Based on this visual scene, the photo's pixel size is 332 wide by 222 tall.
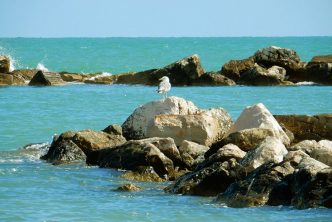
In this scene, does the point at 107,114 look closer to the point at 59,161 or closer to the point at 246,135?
the point at 59,161

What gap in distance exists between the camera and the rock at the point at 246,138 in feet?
60.2

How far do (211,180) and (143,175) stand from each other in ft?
8.03

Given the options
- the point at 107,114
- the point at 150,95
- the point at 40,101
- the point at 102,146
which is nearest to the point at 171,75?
the point at 150,95

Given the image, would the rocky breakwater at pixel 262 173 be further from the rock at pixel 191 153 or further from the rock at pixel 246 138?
the rock at pixel 191 153

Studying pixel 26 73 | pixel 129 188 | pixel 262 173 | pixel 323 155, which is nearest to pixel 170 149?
pixel 129 188

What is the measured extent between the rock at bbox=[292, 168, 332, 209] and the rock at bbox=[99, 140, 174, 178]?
4.55m

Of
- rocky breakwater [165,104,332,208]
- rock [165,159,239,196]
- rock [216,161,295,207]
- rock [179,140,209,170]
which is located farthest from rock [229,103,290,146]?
rock [216,161,295,207]

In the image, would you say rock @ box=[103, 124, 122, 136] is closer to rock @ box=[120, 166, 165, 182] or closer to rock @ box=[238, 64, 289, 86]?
rock @ box=[120, 166, 165, 182]

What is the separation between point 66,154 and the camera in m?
21.0

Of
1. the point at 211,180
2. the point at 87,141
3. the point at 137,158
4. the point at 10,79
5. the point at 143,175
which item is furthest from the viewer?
the point at 10,79

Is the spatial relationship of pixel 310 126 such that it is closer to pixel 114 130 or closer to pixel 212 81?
pixel 114 130

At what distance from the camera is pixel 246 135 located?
1852 cm

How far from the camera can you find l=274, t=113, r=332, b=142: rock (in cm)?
2034

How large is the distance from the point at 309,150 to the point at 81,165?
5.55 metres
